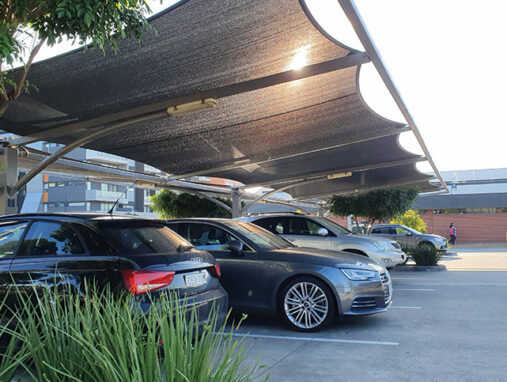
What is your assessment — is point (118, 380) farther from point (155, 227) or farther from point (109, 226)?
point (155, 227)

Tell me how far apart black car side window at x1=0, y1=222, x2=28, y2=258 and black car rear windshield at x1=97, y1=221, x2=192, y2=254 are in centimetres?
102

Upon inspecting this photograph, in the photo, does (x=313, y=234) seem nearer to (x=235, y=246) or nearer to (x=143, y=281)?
(x=235, y=246)

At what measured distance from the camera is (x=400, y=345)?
19.8ft

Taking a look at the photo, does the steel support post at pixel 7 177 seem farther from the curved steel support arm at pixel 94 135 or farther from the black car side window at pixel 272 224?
the black car side window at pixel 272 224

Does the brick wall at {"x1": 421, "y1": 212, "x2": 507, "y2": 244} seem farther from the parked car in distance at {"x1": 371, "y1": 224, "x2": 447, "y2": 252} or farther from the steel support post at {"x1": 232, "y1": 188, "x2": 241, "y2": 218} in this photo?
the steel support post at {"x1": 232, "y1": 188, "x2": 241, "y2": 218}

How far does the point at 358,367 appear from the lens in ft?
17.1

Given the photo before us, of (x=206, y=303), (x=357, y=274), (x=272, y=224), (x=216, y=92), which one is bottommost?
(x=206, y=303)

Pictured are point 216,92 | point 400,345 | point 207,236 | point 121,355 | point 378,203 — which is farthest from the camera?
point 378,203

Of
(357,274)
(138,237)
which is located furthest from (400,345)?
(138,237)

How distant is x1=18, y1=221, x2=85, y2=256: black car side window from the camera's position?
522cm

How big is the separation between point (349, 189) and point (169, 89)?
1678 centimetres

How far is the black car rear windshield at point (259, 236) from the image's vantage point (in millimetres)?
7828

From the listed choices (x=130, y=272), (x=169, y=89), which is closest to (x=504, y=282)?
(x=169, y=89)

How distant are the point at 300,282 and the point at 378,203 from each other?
53.4 feet
